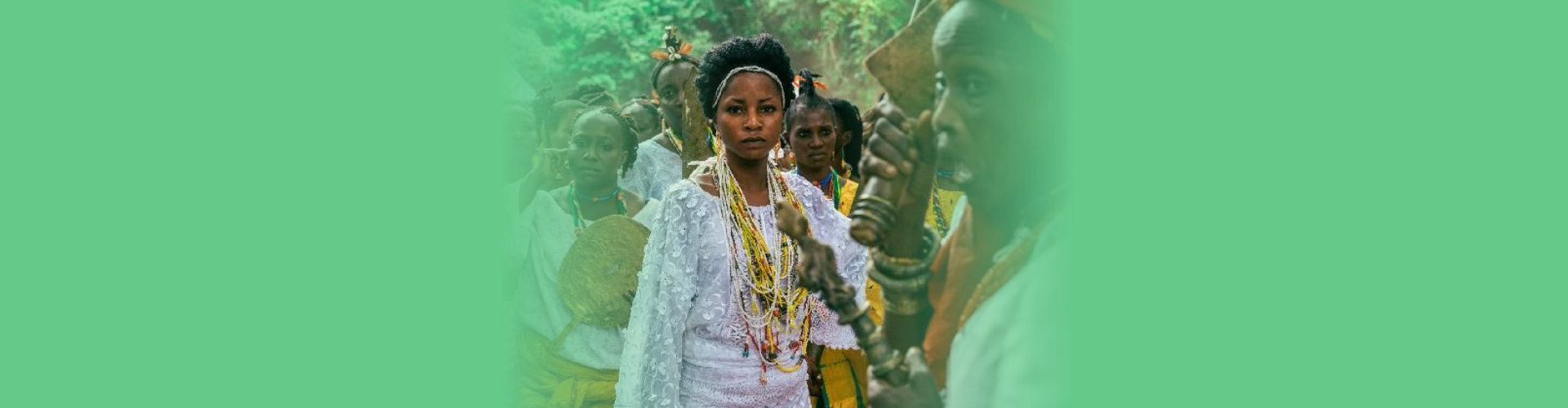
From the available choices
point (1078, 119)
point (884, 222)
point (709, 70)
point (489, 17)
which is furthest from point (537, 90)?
point (1078, 119)

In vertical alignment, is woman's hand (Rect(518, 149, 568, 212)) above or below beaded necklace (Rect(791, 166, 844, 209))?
below

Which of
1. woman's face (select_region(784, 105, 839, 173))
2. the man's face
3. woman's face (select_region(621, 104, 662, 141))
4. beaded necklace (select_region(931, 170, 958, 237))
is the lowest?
beaded necklace (select_region(931, 170, 958, 237))

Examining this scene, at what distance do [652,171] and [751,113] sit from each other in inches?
54.8

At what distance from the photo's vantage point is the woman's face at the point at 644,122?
5570 mm

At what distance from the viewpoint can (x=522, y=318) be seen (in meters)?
4.82

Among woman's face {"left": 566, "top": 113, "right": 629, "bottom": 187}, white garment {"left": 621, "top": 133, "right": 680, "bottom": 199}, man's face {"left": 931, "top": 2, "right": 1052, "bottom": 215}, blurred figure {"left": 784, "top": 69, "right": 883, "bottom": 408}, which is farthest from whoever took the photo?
white garment {"left": 621, "top": 133, "right": 680, "bottom": 199}

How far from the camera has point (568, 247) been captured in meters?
5.06

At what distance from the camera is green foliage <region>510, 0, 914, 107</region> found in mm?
4258

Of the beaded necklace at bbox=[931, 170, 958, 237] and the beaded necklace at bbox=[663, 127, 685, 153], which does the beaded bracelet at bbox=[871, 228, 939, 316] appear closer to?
the beaded necklace at bbox=[931, 170, 958, 237]

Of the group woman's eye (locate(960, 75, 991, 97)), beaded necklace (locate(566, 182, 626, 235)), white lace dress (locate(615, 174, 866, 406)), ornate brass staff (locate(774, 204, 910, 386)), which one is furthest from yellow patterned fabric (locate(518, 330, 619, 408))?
woman's eye (locate(960, 75, 991, 97))

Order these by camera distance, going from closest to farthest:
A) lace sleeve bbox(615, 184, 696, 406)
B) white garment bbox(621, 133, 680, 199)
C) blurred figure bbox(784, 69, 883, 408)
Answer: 1. lace sleeve bbox(615, 184, 696, 406)
2. blurred figure bbox(784, 69, 883, 408)
3. white garment bbox(621, 133, 680, 199)

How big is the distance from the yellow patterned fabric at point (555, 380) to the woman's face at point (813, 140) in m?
1.00

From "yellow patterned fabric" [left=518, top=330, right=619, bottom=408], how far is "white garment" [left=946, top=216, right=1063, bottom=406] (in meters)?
1.53

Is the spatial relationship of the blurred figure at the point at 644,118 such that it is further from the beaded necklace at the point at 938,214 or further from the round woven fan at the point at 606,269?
the beaded necklace at the point at 938,214
